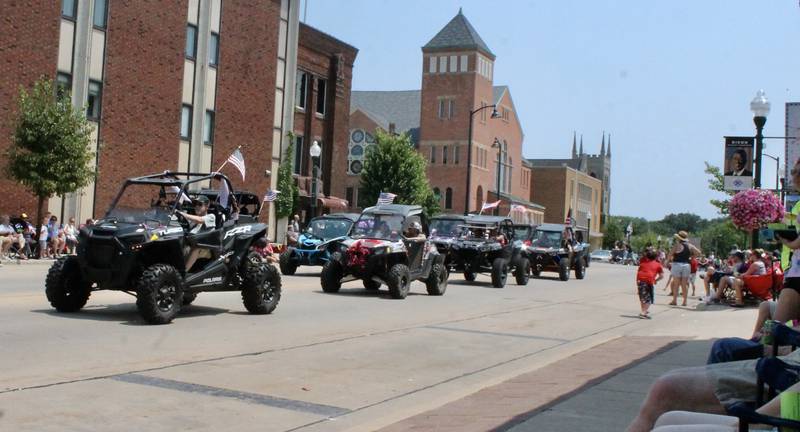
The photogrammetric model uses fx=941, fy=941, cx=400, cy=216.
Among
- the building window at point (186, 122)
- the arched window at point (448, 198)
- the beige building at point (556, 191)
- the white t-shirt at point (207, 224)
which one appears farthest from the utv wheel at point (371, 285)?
the beige building at point (556, 191)

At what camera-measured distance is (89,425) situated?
680 centimetres

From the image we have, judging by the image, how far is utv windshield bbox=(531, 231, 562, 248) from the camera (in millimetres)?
34500

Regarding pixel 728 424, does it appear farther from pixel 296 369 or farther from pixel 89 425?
pixel 296 369

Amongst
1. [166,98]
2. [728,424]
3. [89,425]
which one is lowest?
[89,425]

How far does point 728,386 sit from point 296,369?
6395 mm

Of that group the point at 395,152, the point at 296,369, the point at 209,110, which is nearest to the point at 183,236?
Result: the point at 296,369

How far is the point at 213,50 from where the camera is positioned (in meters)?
40.5

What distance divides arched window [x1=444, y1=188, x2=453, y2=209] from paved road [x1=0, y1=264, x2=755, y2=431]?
67129 mm

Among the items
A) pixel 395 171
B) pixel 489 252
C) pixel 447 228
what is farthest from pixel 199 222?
pixel 395 171

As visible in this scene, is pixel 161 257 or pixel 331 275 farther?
pixel 331 275

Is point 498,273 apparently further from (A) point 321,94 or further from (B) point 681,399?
(A) point 321,94

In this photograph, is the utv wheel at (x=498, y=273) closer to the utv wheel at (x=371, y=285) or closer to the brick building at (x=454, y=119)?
the utv wheel at (x=371, y=285)

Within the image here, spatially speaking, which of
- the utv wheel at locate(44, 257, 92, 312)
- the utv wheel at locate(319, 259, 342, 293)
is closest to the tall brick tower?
the utv wheel at locate(319, 259, 342, 293)

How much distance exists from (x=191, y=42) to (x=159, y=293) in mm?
28185
